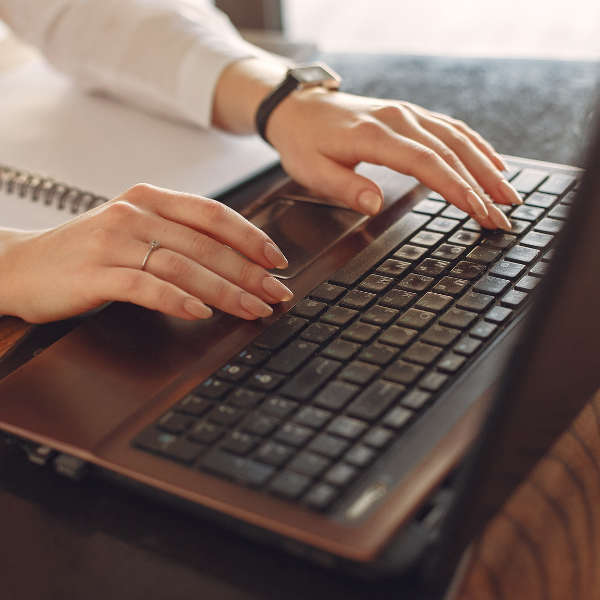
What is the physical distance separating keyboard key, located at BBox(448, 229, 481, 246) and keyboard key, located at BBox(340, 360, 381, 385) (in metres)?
0.19

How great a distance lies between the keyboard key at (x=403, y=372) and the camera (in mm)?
381

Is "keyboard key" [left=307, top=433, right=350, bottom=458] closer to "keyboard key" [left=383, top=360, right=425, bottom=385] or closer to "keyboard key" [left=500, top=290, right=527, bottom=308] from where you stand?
"keyboard key" [left=383, top=360, right=425, bottom=385]

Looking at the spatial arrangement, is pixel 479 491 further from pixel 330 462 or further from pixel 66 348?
pixel 66 348

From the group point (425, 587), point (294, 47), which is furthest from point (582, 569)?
point (294, 47)

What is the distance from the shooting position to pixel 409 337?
0.42 m

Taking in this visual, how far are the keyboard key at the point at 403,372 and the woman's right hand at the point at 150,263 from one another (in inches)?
4.7

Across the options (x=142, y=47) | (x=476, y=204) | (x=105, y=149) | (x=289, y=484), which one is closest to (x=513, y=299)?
(x=476, y=204)

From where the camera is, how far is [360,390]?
38cm

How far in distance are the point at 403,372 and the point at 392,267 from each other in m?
0.14

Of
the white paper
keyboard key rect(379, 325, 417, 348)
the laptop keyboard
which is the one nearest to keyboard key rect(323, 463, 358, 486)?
the laptop keyboard

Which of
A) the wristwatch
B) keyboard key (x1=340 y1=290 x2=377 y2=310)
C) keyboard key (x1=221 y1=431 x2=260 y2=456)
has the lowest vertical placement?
keyboard key (x1=221 y1=431 x2=260 y2=456)

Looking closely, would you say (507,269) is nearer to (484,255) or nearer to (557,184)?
(484,255)

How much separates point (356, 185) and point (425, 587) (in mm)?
397

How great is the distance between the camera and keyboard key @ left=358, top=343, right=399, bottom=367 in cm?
40
